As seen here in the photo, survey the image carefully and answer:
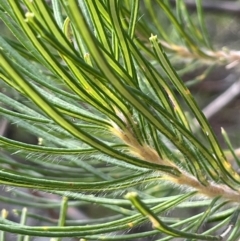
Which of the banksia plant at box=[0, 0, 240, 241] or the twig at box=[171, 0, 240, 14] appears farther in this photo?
the twig at box=[171, 0, 240, 14]

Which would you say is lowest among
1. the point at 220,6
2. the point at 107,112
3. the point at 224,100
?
the point at 107,112

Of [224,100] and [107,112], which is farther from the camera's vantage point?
[224,100]

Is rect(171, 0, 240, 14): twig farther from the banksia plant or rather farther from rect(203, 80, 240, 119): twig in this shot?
the banksia plant

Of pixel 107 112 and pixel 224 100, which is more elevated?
pixel 224 100

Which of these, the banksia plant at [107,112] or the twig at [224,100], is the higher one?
the twig at [224,100]

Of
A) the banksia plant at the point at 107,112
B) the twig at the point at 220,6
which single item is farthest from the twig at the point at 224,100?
the banksia plant at the point at 107,112

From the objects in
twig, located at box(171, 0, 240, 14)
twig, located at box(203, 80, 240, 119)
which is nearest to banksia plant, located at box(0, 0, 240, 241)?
twig, located at box(203, 80, 240, 119)

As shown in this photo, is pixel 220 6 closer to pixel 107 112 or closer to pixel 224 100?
pixel 224 100

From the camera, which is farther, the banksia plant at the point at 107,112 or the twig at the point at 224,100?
the twig at the point at 224,100

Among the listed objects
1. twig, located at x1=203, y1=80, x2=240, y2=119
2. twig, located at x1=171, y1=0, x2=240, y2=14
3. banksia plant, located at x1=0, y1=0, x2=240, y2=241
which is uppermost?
twig, located at x1=171, y1=0, x2=240, y2=14

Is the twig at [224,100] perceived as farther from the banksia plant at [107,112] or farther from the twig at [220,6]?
the banksia plant at [107,112]

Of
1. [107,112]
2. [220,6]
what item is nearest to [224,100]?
[220,6]

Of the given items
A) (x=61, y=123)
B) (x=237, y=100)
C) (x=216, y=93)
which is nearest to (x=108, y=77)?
(x=61, y=123)
